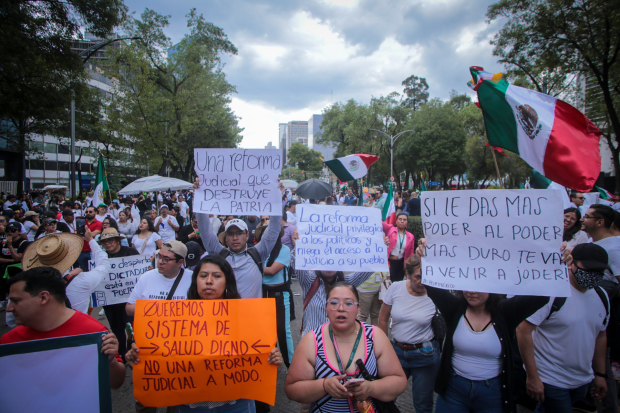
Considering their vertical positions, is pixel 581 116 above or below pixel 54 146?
below

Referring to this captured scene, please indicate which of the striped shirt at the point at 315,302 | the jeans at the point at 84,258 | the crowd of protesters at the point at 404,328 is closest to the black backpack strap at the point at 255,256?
the crowd of protesters at the point at 404,328

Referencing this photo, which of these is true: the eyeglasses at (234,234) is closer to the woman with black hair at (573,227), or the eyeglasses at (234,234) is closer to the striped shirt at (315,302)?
the striped shirt at (315,302)

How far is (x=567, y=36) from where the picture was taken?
49.3 feet

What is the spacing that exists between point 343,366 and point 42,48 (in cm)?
1349

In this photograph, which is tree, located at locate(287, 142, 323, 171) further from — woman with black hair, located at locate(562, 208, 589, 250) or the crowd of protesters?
the crowd of protesters

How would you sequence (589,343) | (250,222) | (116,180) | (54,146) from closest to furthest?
(589,343) → (250,222) → (116,180) → (54,146)

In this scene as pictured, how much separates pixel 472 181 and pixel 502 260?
168 feet

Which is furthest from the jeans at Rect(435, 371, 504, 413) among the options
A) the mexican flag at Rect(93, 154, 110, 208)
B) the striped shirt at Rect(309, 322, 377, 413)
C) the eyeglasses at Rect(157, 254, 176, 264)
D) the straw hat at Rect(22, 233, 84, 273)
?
the mexican flag at Rect(93, 154, 110, 208)

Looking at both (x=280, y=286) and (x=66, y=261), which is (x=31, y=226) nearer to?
(x=66, y=261)

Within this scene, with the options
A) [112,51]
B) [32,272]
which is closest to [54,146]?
[112,51]

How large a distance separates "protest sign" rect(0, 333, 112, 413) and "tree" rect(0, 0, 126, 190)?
422 inches

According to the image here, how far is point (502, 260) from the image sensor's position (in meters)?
2.72

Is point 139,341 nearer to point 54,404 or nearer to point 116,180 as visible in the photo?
point 54,404

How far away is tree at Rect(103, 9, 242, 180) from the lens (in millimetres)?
20766
